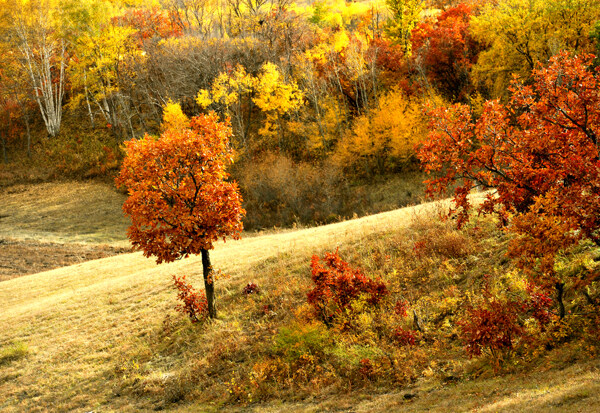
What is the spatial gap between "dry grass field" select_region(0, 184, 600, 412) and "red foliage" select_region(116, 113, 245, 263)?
3.26 meters

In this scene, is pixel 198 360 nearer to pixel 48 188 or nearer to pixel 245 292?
pixel 245 292

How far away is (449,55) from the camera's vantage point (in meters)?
51.2

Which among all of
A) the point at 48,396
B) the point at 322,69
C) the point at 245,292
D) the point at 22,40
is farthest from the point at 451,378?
the point at 22,40

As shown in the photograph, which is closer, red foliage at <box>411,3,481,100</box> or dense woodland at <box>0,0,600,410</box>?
dense woodland at <box>0,0,600,410</box>

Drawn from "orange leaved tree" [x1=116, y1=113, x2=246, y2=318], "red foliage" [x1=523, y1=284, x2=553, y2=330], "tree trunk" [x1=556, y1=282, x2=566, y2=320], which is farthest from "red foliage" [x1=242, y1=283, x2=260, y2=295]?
"tree trunk" [x1=556, y1=282, x2=566, y2=320]

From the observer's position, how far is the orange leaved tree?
14891 millimetres

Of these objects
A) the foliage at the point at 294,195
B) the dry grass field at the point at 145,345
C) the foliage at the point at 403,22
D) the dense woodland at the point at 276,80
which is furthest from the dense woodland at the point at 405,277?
the foliage at the point at 294,195

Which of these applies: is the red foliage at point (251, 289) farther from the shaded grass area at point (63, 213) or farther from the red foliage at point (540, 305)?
the shaded grass area at point (63, 213)

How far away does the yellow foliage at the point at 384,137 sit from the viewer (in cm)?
4538

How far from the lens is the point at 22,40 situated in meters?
56.8

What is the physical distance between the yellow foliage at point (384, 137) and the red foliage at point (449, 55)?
6.01 metres

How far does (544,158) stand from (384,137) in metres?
37.2

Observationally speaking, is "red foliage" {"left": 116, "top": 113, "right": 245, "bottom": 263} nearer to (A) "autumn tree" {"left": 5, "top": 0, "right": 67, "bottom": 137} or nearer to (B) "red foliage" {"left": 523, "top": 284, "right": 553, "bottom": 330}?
(B) "red foliage" {"left": 523, "top": 284, "right": 553, "bottom": 330}

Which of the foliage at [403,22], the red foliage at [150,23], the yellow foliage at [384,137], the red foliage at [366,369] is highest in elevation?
the red foliage at [150,23]
